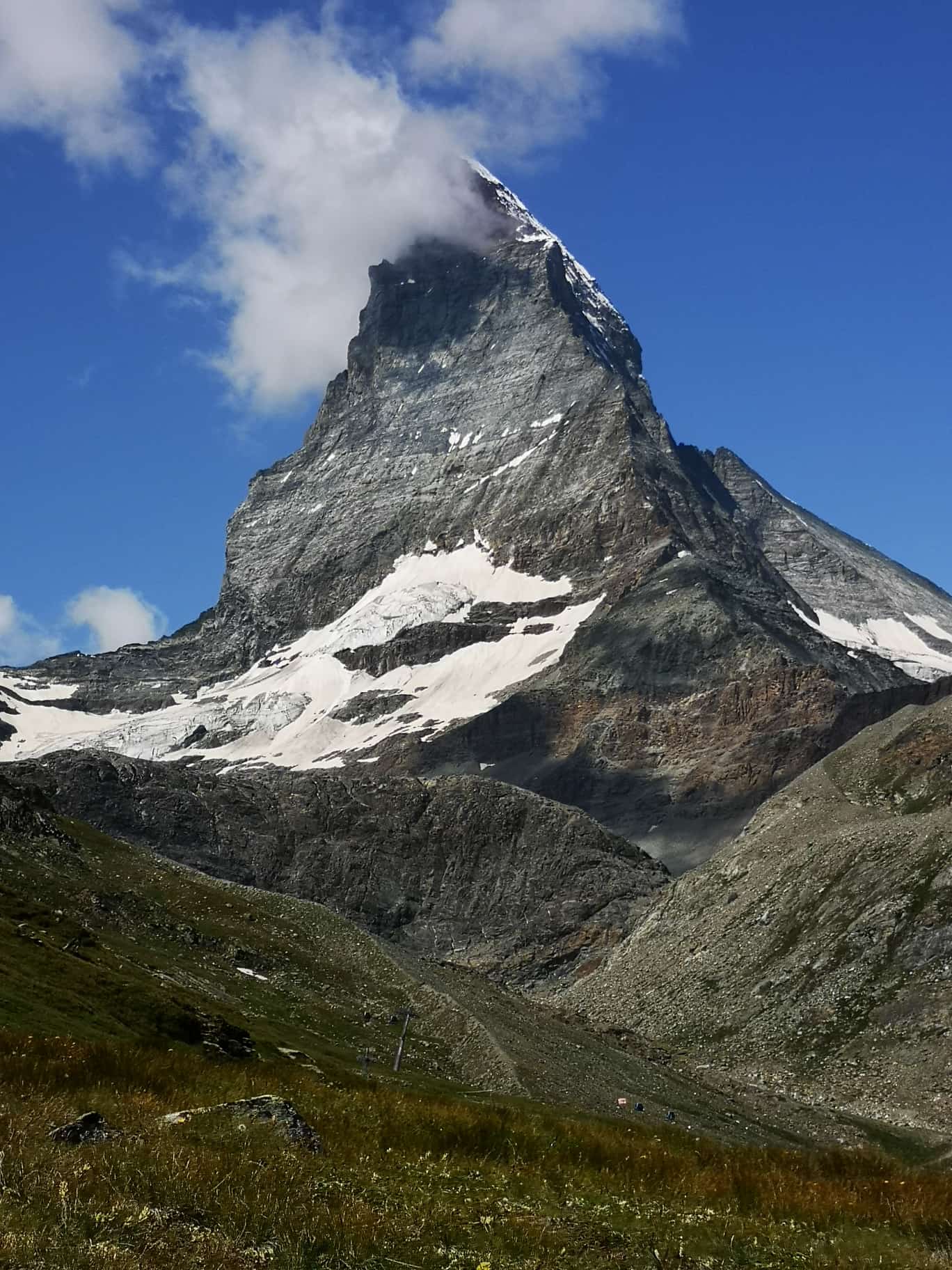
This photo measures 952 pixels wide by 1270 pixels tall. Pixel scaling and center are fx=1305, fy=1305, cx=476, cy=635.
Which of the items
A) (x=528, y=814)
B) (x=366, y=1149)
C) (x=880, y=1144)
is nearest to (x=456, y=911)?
(x=528, y=814)

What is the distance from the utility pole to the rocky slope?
91.9 feet

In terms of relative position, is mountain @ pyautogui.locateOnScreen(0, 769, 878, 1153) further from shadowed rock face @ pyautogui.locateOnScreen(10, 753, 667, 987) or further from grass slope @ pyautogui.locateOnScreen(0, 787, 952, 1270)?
shadowed rock face @ pyautogui.locateOnScreen(10, 753, 667, 987)

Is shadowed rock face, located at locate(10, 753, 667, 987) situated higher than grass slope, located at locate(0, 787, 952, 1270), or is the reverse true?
shadowed rock face, located at locate(10, 753, 667, 987)

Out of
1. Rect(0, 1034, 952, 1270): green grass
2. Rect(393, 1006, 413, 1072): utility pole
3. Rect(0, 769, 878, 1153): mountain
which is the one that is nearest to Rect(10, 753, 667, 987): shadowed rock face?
Rect(0, 769, 878, 1153): mountain

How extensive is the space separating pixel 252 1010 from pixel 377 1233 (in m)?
54.0

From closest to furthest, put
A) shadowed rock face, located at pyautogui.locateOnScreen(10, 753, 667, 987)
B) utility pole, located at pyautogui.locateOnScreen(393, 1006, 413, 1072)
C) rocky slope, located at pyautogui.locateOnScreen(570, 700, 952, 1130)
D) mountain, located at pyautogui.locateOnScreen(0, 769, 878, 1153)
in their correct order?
mountain, located at pyautogui.locateOnScreen(0, 769, 878, 1153) → utility pole, located at pyautogui.locateOnScreen(393, 1006, 413, 1072) → rocky slope, located at pyautogui.locateOnScreen(570, 700, 952, 1130) → shadowed rock face, located at pyautogui.locateOnScreen(10, 753, 667, 987)

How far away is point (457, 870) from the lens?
190 m

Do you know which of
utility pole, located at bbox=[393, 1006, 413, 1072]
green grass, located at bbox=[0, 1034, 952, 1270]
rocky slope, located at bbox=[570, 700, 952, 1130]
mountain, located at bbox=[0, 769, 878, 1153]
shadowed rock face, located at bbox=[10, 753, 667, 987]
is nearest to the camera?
green grass, located at bbox=[0, 1034, 952, 1270]

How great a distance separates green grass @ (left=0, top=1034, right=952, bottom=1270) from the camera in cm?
1409

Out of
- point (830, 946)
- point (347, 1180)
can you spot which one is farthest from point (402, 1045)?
point (347, 1180)

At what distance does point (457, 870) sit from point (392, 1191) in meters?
174

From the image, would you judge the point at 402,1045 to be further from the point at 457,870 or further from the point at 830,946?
the point at 457,870

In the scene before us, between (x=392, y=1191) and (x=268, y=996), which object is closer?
(x=392, y=1191)

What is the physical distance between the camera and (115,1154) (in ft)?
53.2
